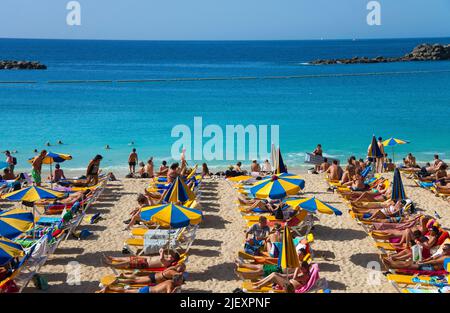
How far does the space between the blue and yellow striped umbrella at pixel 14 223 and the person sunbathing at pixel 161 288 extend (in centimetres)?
197

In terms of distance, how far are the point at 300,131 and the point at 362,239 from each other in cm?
2216

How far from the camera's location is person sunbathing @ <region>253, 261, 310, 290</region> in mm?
8609

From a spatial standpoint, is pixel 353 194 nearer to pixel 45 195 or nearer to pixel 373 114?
pixel 45 195

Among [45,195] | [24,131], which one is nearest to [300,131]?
[24,131]

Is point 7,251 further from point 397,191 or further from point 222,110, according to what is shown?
point 222,110

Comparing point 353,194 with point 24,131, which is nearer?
point 353,194

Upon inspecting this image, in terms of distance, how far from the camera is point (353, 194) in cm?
1415

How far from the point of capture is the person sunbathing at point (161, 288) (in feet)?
27.1

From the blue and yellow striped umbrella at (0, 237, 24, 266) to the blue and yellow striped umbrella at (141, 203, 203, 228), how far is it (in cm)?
222

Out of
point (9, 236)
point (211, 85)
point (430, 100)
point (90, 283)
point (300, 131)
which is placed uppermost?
point (211, 85)

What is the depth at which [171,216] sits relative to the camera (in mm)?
9789

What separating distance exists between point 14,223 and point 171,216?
8.46ft

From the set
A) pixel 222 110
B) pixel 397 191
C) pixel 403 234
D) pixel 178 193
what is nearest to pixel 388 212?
pixel 397 191

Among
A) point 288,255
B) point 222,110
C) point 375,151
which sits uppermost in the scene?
point 222,110
